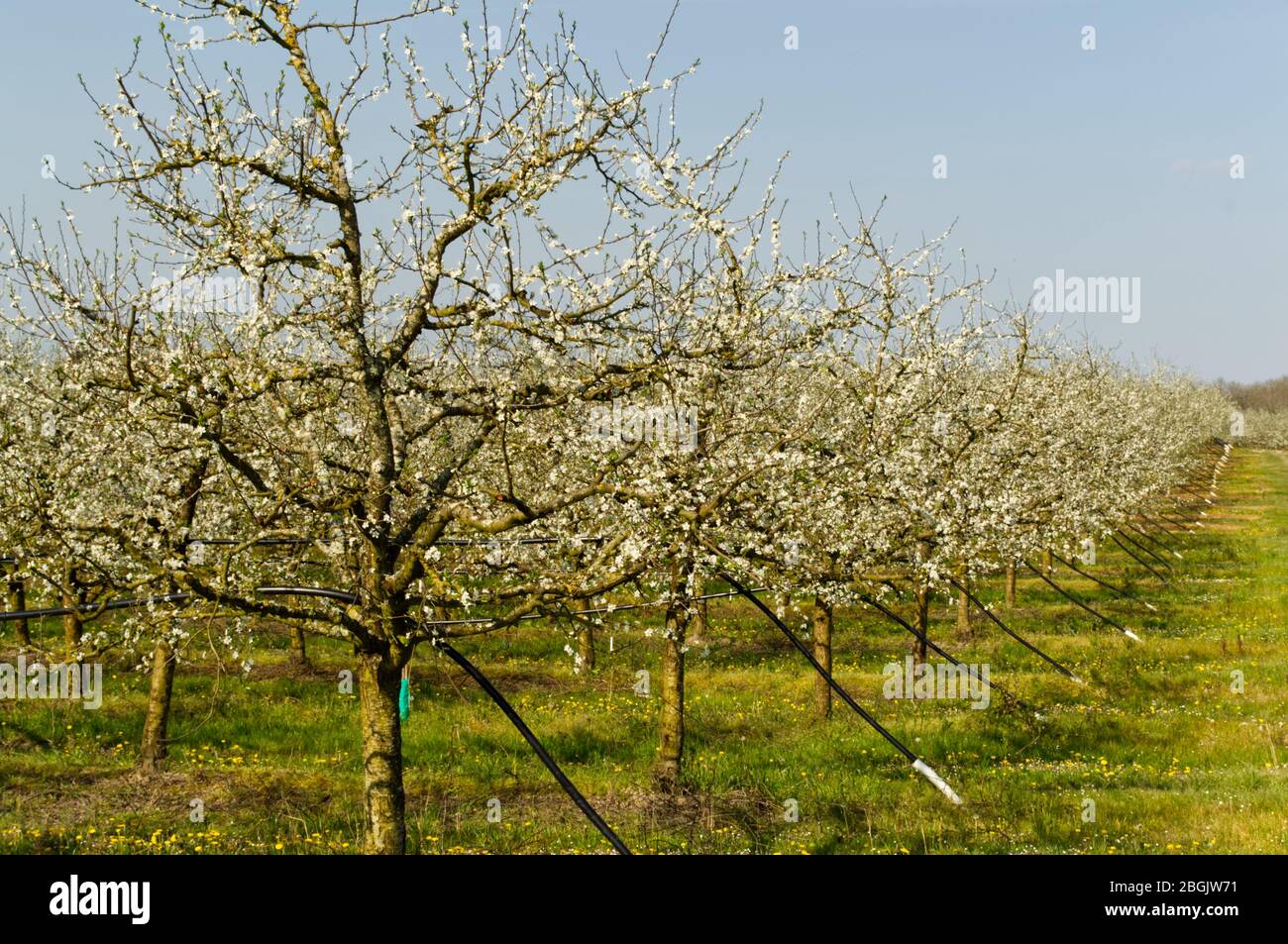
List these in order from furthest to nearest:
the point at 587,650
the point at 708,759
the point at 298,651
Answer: the point at 587,650 → the point at 298,651 → the point at 708,759

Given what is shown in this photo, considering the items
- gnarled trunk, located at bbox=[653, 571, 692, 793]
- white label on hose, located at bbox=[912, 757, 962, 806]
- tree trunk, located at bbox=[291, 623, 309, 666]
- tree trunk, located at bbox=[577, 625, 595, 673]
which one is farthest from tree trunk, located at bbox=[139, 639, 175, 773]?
white label on hose, located at bbox=[912, 757, 962, 806]

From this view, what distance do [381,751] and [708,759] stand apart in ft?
23.1

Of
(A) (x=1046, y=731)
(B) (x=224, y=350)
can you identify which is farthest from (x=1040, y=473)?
(B) (x=224, y=350)

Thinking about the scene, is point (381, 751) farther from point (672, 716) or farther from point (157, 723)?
point (157, 723)

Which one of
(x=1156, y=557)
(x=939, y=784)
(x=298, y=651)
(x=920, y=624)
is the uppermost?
(x=920, y=624)

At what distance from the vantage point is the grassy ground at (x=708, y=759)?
38.4 ft

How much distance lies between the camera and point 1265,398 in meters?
196

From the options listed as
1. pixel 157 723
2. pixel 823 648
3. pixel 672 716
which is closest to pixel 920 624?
pixel 823 648

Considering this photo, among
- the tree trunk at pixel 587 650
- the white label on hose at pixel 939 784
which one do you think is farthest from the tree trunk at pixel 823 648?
the tree trunk at pixel 587 650

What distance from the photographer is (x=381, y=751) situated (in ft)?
28.9

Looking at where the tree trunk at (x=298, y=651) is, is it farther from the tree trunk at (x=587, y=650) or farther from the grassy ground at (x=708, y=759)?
the tree trunk at (x=587, y=650)

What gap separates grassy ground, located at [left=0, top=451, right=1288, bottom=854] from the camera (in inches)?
460

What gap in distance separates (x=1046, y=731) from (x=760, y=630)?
942 centimetres

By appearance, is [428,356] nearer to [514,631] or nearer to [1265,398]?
[514,631]
